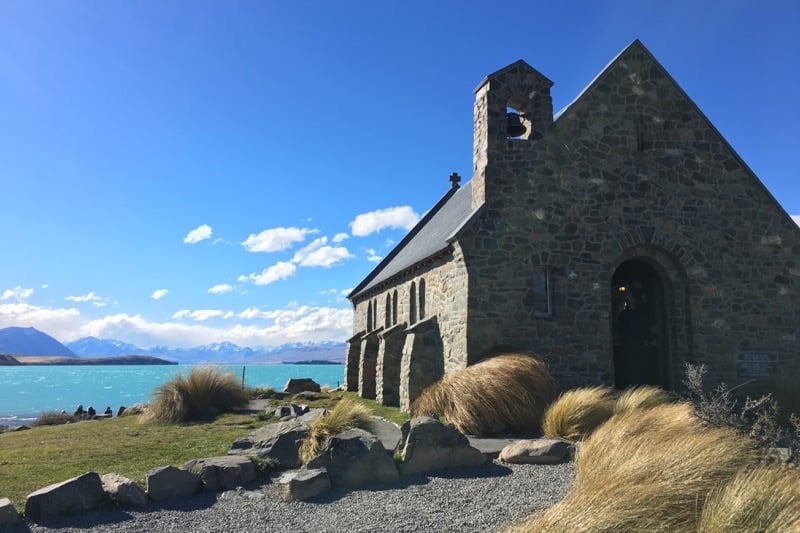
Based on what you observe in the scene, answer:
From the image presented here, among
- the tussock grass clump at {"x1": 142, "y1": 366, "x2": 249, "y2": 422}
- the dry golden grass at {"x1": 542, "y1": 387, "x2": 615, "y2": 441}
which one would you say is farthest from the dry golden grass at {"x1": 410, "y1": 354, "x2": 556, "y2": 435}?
the tussock grass clump at {"x1": 142, "y1": 366, "x2": 249, "y2": 422}

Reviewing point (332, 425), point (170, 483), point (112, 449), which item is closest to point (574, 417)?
point (332, 425)

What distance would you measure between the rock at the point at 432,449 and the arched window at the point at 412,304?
10.6 m

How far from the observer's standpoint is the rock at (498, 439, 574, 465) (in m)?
9.42

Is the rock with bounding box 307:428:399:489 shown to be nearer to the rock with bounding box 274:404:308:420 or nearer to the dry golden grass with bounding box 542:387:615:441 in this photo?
the dry golden grass with bounding box 542:387:615:441

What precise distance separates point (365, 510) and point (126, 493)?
3.25m

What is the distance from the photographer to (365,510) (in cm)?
718

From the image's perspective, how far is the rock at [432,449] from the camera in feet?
29.7

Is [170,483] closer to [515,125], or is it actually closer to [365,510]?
[365,510]

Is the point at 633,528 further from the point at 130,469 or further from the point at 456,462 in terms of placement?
the point at 130,469

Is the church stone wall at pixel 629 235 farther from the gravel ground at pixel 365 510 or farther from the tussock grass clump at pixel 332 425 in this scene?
the gravel ground at pixel 365 510

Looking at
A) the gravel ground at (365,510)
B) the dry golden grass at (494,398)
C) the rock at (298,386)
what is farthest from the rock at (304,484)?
the rock at (298,386)

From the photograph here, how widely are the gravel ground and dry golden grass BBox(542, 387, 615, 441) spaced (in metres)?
2.44

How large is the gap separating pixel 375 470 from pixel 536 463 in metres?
2.78

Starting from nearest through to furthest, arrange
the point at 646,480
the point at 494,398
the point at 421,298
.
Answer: the point at 646,480 → the point at 494,398 → the point at 421,298
